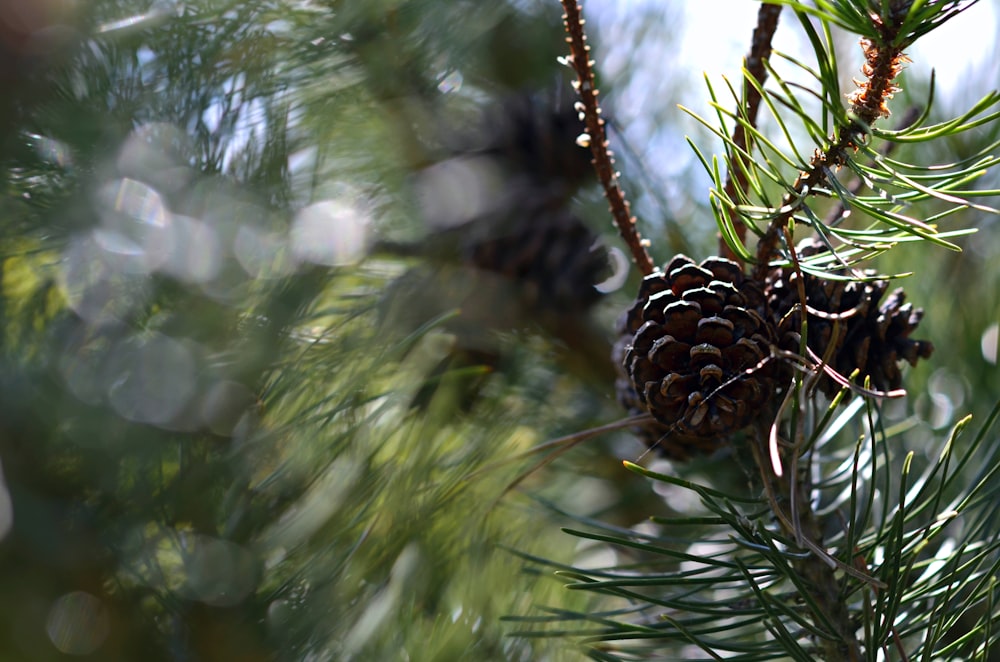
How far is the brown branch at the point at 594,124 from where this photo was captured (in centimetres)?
33

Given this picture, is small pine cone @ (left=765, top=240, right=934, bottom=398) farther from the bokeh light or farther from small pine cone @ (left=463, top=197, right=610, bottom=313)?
the bokeh light

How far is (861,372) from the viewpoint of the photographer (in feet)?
1.18

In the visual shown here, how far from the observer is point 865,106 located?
27 cm

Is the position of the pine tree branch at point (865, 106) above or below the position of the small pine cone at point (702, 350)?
above

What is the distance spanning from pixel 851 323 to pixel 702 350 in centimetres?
9

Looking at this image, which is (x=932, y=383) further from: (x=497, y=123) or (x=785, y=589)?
(x=497, y=123)

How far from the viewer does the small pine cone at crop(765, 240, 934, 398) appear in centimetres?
34

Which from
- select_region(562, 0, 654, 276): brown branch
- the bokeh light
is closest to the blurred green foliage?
the bokeh light

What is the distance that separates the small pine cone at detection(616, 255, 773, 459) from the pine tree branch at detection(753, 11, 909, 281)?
1.6 inches

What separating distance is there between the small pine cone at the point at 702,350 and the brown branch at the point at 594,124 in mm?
41

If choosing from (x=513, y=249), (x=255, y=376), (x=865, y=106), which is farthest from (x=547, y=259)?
(x=865, y=106)

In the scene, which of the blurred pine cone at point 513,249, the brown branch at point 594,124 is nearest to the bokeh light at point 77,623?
the blurred pine cone at point 513,249

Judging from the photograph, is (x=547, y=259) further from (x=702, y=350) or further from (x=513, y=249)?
(x=702, y=350)

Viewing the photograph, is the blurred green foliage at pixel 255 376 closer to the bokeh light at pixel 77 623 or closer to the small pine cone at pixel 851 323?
the bokeh light at pixel 77 623
